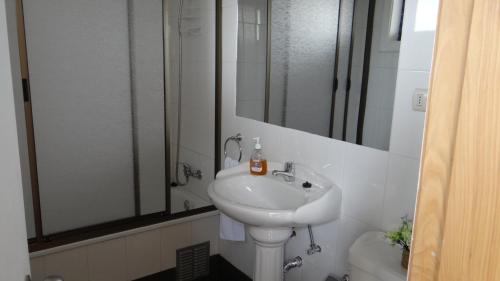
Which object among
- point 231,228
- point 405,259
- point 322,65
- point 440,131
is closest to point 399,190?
point 405,259

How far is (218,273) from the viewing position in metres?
2.59

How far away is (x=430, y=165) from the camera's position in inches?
21.5

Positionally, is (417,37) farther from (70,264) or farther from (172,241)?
(70,264)

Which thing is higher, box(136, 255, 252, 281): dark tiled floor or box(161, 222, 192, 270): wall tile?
box(161, 222, 192, 270): wall tile

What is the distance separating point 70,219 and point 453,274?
2114mm

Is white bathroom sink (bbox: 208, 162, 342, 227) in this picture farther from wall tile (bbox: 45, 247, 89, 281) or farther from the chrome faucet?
wall tile (bbox: 45, 247, 89, 281)

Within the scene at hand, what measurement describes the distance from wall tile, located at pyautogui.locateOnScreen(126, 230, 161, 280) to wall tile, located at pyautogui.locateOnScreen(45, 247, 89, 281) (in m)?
0.24

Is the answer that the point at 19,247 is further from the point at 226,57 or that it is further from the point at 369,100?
the point at 226,57

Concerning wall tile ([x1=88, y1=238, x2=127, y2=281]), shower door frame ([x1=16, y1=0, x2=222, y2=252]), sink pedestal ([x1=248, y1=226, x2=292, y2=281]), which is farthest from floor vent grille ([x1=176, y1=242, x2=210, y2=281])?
sink pedestal ([x1=248, y1=226, x2=292, y2=281])

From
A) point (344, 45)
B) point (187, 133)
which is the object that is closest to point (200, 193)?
point (187, 133)

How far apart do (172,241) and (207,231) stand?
9.7 inches

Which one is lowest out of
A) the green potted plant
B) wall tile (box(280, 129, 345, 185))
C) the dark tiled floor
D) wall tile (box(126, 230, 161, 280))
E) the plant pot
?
the dark tiled floor

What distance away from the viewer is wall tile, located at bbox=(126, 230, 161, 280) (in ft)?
7.30

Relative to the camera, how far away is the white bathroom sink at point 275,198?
1551 millimetres
